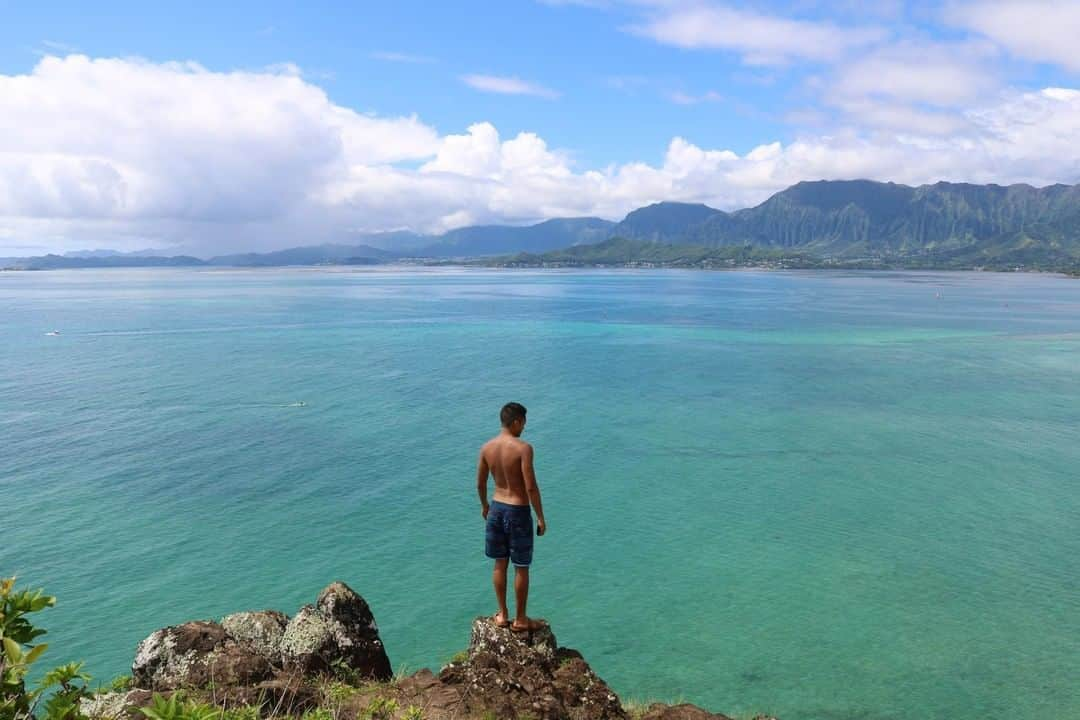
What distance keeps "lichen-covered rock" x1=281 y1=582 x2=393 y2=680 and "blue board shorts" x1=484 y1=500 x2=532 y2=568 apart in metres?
3.78

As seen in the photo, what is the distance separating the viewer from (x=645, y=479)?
123 feet

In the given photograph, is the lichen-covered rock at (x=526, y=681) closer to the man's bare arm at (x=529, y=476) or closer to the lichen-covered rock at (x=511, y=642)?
the lichen-covered rock at (x=511, y=642)

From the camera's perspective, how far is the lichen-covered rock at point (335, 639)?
1266cm

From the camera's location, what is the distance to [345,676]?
41.8 feet

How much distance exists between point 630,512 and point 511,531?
73.4ft

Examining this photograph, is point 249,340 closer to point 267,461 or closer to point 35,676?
point 267,461

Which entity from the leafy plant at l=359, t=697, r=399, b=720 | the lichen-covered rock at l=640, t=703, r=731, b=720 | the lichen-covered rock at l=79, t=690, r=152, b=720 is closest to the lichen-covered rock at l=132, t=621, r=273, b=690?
the lichen-covered rock at l=79, t=690, r=152, b=720

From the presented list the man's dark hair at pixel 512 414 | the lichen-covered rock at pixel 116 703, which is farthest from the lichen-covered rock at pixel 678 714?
the lichen-covered rock at pixel 116 703

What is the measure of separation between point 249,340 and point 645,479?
232ft

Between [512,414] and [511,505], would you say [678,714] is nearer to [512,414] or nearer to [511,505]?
[511,505]

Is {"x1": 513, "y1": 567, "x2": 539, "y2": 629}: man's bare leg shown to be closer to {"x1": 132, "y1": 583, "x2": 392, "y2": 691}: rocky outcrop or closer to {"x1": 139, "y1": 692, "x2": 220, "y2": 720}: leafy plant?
Answer: {"x1": 132, "y1": 583, "x2": 392, "y2": 691}: rocky outcrop

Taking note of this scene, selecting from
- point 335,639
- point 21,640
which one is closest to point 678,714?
point 335,639

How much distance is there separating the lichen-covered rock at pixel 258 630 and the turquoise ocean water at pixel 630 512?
24.5 feet

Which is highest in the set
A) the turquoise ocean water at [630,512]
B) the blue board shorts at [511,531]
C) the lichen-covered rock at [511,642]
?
the blue board shorts at [511,531]
